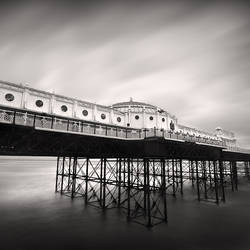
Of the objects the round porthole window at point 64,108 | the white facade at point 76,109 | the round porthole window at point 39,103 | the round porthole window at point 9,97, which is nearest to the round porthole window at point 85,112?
the white facade at point 76,109

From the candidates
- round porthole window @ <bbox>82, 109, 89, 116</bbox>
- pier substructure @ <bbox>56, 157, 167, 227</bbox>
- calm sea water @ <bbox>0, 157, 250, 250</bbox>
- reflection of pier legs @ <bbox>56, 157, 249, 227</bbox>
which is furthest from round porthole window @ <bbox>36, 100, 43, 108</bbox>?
calm sea water @ <bbox>0, 157, 250, 250</bbox>

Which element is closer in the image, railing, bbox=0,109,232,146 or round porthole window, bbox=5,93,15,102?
railing, bbox=0,109,232,146

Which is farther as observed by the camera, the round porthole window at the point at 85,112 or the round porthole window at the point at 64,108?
the round porthole window at the point at 85,112

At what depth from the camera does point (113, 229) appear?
51.3ft

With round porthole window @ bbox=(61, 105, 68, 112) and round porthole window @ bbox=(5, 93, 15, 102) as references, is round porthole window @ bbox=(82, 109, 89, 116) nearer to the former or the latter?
round porthole window @ bbox=(61, 105, 68, 112)

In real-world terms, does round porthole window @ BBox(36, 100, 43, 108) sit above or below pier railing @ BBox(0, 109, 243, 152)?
above

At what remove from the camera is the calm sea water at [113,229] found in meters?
13.1

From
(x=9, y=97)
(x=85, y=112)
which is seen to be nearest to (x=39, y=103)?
(x=9, y=97)

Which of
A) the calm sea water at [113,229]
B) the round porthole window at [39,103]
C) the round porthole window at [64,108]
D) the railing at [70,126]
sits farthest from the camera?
the round porthole window at [64,108]

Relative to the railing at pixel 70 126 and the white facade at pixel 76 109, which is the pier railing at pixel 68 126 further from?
the white facade at pixel 76 109

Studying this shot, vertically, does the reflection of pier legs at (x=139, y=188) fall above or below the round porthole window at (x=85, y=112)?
below

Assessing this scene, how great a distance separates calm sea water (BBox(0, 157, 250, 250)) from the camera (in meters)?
13.1

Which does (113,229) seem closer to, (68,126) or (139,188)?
(139,188)

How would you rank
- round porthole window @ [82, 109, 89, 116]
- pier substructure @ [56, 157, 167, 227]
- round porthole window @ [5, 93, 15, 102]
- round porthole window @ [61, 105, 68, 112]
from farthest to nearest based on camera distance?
1. round porthole window @ [82, 109, 89, 116]
2. round porthole window @ [61, 105, 68, 112]
3. round porthole window @ [5, 93, 15, 102]
4. pier substructure @ [56, 157, 167, 227]
